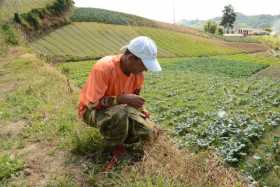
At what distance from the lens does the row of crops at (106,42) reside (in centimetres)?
3161

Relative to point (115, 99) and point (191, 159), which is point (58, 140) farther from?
point (191, 159)

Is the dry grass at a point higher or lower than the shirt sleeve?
lower

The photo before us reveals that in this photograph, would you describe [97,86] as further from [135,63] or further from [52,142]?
[52,142]

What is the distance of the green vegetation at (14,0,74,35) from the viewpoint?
30672 millimetres

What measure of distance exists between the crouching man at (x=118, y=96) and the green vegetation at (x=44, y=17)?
89.2 ft

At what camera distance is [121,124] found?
428 cm

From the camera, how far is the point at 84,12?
4322 centimetres

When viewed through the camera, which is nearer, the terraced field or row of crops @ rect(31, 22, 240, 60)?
the terraced field

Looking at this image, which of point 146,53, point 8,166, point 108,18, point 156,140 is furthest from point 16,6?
point 146,53

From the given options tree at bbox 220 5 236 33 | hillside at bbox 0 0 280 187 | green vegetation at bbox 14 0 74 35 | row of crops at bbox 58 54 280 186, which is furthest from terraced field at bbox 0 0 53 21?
tree at bbox 220 5 236 33

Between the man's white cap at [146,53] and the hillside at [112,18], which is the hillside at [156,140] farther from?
the hillside at [112,18]

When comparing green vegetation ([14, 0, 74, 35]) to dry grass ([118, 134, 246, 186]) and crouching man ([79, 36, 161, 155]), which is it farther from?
dry grass ([118, 134, 246, 186])

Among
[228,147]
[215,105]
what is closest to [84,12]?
[215,105]

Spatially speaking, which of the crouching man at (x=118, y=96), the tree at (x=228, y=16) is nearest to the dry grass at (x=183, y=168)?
the crouching man at (x=118, y=96)
